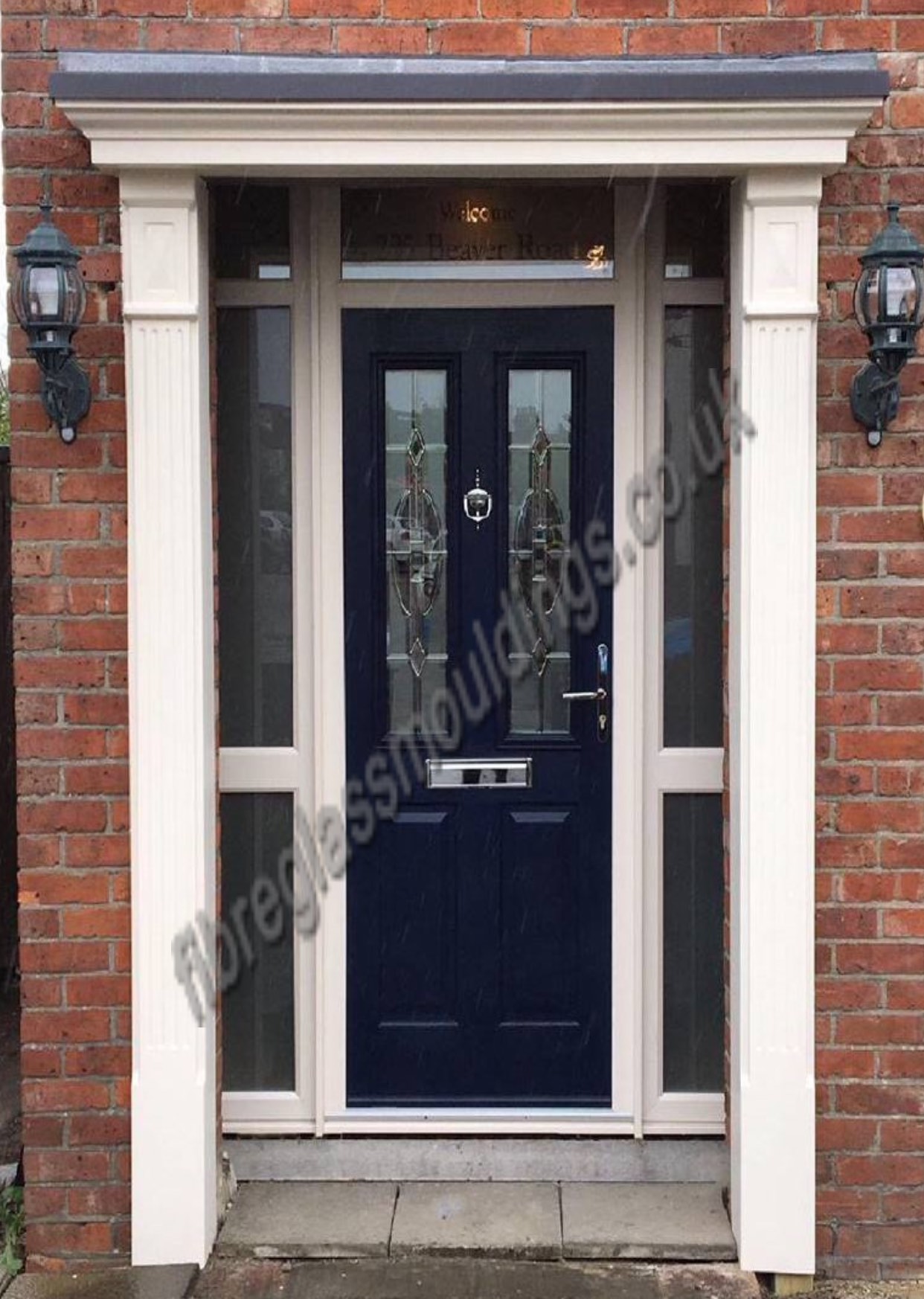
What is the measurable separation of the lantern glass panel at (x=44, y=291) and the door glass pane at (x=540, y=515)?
1.32 meters

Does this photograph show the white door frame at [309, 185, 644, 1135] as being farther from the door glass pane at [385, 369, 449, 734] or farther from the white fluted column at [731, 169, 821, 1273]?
the white fluted column at [731, 169, 821, 1273]

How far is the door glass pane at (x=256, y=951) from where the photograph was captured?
169 inches

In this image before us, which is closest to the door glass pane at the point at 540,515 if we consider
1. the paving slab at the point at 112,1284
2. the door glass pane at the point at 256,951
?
the door glass pane at the point at 256,951

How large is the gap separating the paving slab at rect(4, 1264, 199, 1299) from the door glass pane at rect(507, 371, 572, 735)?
1880 millimetres

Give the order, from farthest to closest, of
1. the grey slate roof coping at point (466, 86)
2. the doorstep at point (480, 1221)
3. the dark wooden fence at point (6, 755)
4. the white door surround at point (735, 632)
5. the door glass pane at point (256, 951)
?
the dark wooden fence at point (6, 755)
the door glass pane at point (256, 951)
the doorstep at point (480, 1221)
the white door surround at point (735, 632)
the grey slate roof coping at point (466, 86)

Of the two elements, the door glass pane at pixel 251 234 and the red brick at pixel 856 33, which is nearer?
the red brick at pixel 856 33

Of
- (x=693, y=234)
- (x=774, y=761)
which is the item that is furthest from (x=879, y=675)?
(x=693, y=234)

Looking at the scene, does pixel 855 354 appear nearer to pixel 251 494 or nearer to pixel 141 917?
pixel 251 494

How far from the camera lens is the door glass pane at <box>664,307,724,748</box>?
13.9ft

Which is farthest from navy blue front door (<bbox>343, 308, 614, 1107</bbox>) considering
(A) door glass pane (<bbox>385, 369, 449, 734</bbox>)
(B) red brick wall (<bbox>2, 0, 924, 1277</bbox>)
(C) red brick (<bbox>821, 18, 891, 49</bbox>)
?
(C) red brick (<bbox>821, 18, 891, 49</bbox>)

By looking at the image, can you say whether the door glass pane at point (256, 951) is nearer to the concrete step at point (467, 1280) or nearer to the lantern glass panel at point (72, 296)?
the concrete step at point (467, 1280)

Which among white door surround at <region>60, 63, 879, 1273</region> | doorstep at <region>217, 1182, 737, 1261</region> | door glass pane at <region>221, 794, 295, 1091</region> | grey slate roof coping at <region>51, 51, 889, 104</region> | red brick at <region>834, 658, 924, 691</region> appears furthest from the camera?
door glass pane at <region>221, 794, 295, 1091</region>

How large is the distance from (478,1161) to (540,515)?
6.16 ft

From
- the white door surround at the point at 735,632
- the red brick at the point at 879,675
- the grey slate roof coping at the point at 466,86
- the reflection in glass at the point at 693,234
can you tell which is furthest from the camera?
A: the reflection in glass at the point at 693,234
